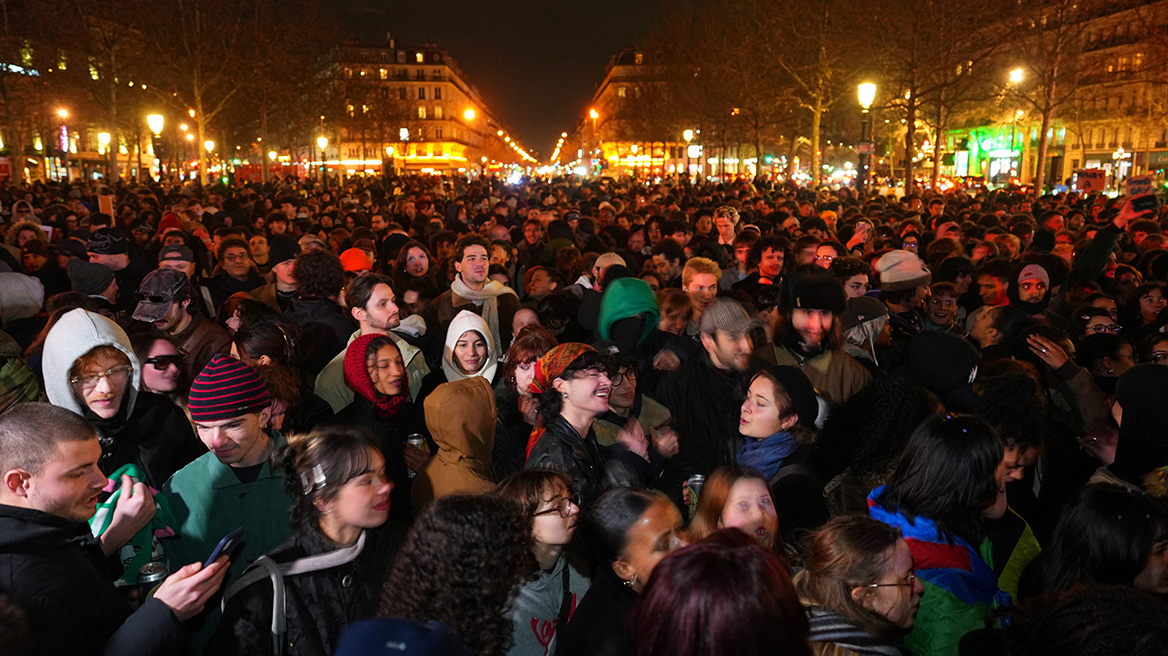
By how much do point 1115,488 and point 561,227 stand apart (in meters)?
8.54

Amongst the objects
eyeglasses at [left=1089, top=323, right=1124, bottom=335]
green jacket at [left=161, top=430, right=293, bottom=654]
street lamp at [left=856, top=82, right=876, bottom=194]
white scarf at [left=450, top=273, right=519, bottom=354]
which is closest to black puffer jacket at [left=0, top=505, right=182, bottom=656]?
green jacket at [left=161, top=430, right=293, bottom=654]

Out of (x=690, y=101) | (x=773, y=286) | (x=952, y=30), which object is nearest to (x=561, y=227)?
(x=773, y=286)

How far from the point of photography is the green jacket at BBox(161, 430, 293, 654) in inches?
128

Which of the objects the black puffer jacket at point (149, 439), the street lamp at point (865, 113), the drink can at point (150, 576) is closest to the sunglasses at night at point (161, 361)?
the black puffer jacket at point (149, 439)

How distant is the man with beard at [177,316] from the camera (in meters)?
5.02

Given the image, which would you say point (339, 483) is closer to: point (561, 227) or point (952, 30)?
point (561, 227)

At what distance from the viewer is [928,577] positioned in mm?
2775

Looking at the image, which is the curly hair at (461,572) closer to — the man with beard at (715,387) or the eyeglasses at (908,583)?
the eyeglasses at (908,583)

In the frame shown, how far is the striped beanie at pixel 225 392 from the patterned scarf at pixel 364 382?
36.6 inches

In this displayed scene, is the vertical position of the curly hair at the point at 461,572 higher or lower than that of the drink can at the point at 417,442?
higher

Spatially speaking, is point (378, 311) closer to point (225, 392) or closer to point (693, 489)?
point (225, 392)

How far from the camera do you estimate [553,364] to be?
12.2ft

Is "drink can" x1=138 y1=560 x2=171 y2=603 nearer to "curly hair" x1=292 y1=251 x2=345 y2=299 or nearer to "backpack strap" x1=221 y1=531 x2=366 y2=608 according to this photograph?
"backpack strap" x1=221 y1=531 x2=366 y2=608

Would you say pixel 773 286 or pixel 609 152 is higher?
pixel 609 152
